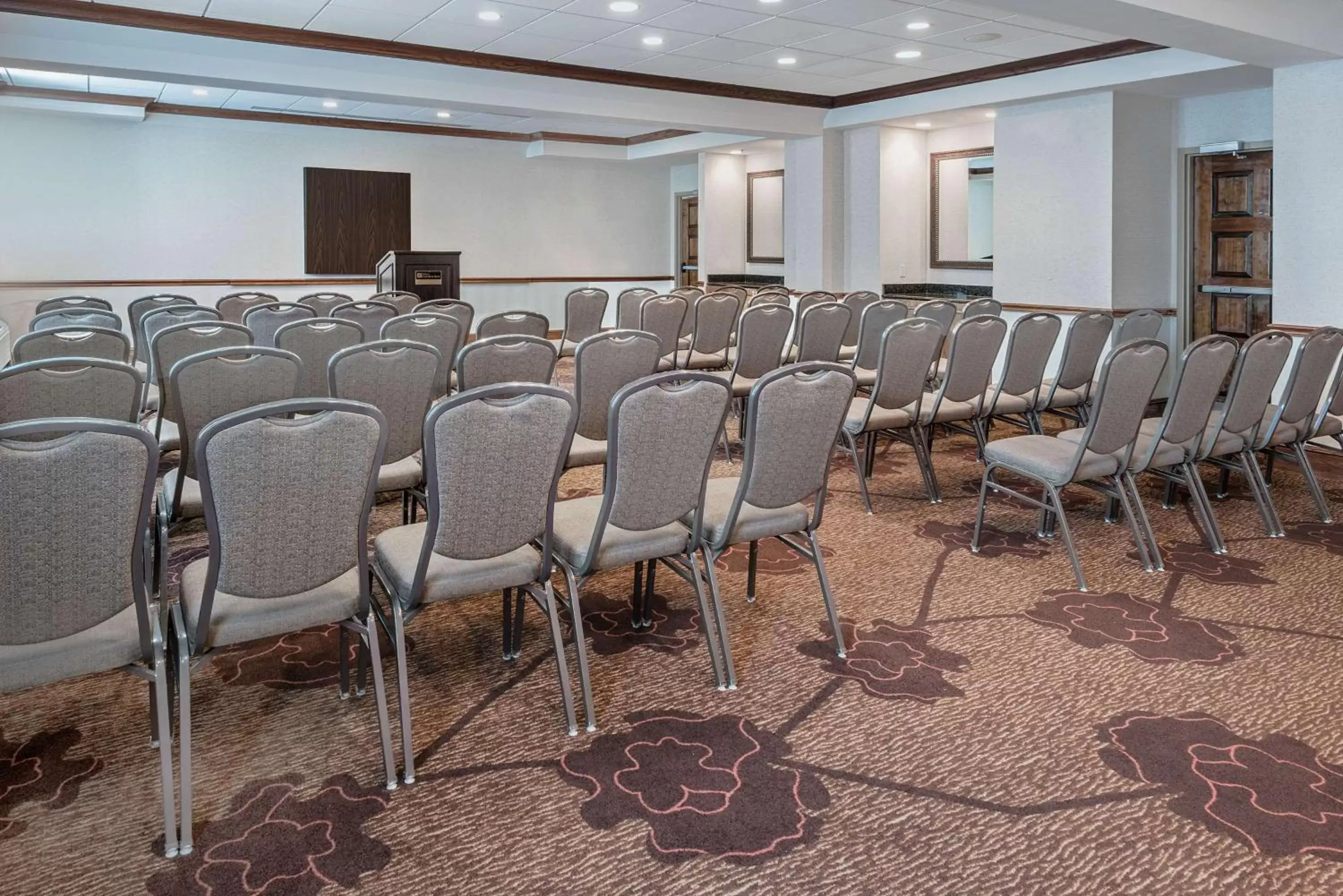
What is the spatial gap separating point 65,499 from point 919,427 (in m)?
4.27

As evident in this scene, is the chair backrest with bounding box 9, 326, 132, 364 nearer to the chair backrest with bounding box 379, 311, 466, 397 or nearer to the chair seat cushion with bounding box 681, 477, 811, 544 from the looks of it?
the chair backrest with bounding box 379, 311, 466, 397

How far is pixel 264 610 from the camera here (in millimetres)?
2340

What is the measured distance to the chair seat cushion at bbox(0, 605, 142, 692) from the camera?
6.75 feet

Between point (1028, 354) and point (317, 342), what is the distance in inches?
143

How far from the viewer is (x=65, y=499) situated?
1951mm

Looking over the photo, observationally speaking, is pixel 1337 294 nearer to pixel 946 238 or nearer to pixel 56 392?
pixel 946 238

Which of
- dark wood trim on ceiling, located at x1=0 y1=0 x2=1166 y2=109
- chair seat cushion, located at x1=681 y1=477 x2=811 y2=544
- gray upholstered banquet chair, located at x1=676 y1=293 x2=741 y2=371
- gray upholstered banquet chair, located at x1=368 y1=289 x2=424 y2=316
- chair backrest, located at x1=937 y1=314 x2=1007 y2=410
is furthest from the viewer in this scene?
gray upholstered banquet chair, located at x1=676 y1=293 x2=741 y2=371

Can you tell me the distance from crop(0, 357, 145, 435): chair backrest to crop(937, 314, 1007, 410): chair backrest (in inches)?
141

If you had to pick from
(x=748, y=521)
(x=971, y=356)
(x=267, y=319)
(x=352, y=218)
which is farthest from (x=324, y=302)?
(x=352, y=218)

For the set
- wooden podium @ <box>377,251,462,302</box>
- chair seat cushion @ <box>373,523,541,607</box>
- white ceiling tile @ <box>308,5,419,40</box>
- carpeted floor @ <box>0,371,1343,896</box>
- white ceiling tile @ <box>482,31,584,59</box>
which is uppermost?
white ceiling tile @ <box>482,31,584,59</box>

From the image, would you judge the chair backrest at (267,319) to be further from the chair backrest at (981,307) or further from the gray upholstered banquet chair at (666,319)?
the chair backrest at (981,307)

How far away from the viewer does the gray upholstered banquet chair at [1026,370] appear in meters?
5.28

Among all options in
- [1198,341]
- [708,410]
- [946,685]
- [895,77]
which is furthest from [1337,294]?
[708,410]

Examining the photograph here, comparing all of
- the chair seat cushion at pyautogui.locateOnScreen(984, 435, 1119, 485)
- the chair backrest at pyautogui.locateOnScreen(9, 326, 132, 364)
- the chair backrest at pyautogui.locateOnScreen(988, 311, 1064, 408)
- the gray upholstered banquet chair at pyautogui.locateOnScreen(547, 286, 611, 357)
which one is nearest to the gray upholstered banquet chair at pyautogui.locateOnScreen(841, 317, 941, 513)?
→ the chair backrest at pyautogui.locateOnScreen(988, 311, 1064, 408)
